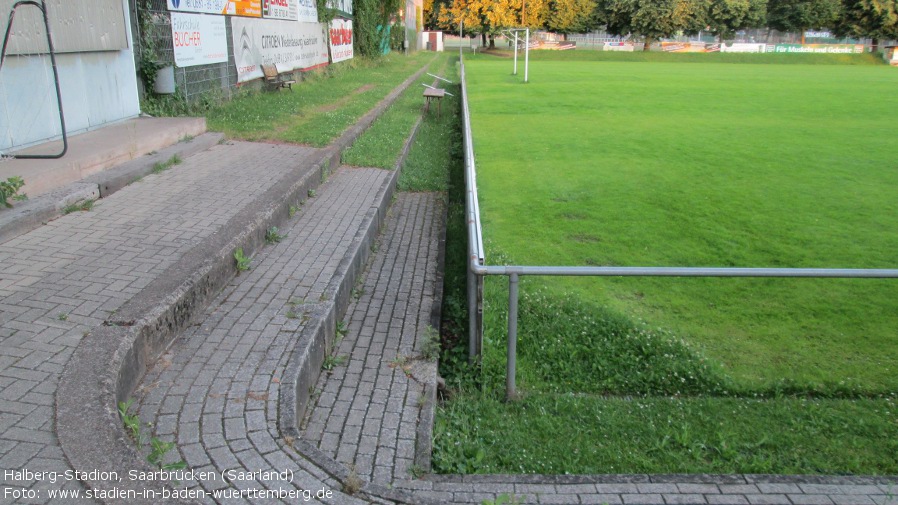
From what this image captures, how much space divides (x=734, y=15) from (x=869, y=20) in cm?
1155

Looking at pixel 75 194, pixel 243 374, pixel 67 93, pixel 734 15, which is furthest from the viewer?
pixel 734 15

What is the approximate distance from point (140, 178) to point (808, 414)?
745cm

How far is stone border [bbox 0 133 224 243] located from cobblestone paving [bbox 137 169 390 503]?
2.01 metres

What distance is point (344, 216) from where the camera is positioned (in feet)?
27.3

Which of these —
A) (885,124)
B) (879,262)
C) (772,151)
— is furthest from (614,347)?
(885,124)

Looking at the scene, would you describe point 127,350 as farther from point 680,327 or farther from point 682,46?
point 682,46

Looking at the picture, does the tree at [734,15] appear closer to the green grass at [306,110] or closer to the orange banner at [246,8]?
the green grass at [306,110]

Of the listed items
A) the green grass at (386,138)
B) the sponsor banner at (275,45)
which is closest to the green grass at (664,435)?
the green grass at (386,138)

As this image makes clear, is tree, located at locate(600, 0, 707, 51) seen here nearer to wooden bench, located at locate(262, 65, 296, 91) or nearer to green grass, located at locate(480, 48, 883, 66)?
green grass, located at locate(480, 48, 883, 66)

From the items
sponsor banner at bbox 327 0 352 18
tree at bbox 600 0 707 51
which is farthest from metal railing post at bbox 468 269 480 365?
tree at bbox 600 0 707 51

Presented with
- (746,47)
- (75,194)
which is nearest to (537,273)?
(75,194)

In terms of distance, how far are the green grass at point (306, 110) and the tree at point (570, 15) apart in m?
46.2

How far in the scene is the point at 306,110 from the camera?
15.6 metres

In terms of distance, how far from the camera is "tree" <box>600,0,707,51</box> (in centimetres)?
6256
